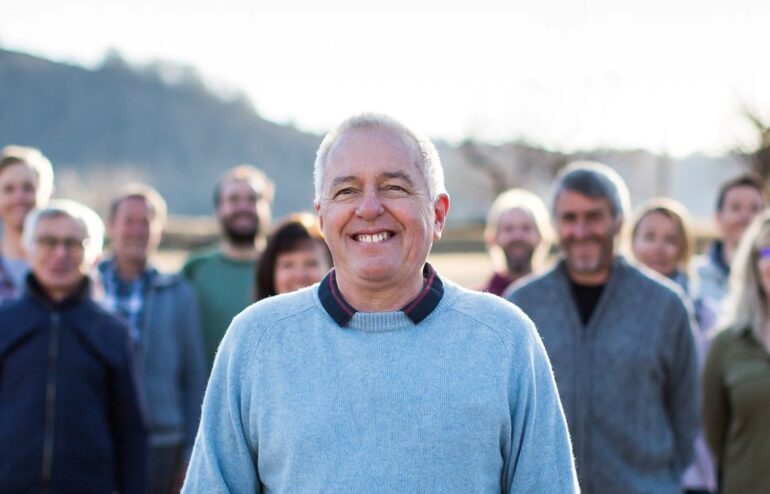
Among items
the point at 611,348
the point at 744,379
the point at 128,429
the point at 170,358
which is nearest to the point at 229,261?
the point at 170,358

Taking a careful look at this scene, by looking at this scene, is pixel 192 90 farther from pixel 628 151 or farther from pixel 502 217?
pixel 502 217

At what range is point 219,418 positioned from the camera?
242cm

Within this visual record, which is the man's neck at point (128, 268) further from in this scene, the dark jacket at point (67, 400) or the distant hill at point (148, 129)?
the distant hill at point (148, 129)

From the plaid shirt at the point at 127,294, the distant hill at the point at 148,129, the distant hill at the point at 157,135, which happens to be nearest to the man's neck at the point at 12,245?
the plaid shirt at the point at 127,294

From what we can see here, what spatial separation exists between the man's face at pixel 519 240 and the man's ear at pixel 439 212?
309 centimetres

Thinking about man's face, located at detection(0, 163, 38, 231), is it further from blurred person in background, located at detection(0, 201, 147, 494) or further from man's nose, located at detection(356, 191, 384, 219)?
man's nose, located at detection(356, 191, 384, 219)

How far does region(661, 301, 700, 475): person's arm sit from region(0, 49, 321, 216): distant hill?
7847cm

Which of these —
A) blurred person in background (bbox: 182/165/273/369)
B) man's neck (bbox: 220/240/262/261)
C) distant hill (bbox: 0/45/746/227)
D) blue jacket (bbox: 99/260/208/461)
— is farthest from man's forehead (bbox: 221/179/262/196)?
distant hill (bbox: 0/45/746/227)

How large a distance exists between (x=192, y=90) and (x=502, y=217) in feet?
381

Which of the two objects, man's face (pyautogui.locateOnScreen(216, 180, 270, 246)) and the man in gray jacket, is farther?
man's face (pyautogui.locateOnScreen(216, 180, 270, 246))

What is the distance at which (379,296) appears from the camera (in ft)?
7.95

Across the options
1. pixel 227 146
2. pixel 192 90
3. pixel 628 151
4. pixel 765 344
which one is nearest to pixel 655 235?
pixel 765 344

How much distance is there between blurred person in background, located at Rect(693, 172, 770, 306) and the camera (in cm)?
609

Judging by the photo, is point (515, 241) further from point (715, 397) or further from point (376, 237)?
point (376, 237)
